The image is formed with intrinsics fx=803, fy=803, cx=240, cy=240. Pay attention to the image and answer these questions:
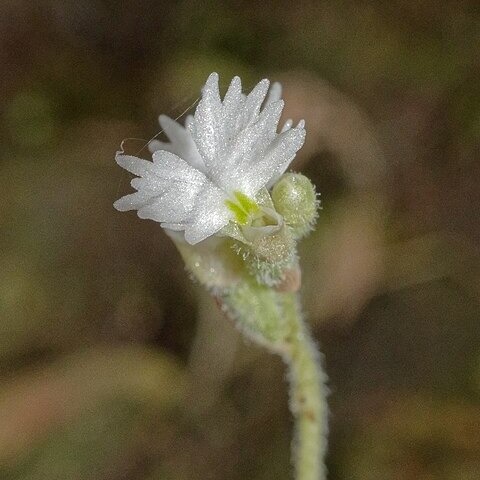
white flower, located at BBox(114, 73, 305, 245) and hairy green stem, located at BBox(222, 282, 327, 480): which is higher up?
white flower, located at BBox(114, 73, 305, 245)

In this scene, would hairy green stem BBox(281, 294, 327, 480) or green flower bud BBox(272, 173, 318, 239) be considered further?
hairy green stem BBox(281, 294, 327, 480)

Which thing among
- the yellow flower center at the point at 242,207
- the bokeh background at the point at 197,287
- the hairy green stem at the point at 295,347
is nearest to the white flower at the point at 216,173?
the yellow flower center at the point at 242,207

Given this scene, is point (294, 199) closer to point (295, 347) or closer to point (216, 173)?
point (216, 173)

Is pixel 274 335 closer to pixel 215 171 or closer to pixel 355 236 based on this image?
pixel 215 171

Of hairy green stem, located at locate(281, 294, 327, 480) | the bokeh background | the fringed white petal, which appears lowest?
hairy green stem, located at locate(281, 294, 327, 480)

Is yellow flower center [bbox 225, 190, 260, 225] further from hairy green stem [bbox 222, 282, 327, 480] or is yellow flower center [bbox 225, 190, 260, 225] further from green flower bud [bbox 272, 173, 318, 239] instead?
hairy green stem [bbox 222, 282, 327, 480]

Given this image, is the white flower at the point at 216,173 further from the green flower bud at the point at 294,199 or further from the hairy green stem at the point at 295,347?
the hairy green stem at the point at 295,347

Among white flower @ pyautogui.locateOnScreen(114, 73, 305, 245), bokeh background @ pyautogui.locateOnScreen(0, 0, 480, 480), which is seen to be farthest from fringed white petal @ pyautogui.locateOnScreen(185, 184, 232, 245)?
bokeh background @ pyautogui.locateOnScreen(0, 0, 480, 480)

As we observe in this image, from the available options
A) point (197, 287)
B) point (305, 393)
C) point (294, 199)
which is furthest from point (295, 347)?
point (197, 287)
